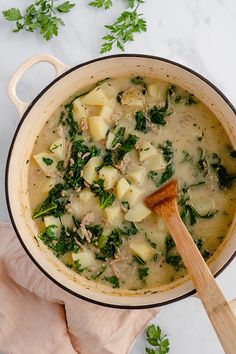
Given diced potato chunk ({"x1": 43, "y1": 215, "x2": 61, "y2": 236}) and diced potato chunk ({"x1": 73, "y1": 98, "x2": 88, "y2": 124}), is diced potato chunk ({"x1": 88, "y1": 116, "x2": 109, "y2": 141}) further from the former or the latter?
diced potato chunk ({"x1": 43, "y1": 215, "x2": 61, "y2": 236})

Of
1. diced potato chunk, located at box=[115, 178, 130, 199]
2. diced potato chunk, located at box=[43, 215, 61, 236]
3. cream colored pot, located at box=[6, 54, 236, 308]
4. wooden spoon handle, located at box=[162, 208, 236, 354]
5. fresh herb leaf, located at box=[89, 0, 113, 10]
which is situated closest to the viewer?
wooden spoon handle, located at box=[162, 208, 236, 354]

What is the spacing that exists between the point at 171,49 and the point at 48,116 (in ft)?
2.22

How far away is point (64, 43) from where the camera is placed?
3152 mm

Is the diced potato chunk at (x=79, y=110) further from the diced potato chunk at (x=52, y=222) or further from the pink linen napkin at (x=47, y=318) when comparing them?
the pink linen napkin at (x=47, y=318)

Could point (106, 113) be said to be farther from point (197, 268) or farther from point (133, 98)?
point (197, 268)

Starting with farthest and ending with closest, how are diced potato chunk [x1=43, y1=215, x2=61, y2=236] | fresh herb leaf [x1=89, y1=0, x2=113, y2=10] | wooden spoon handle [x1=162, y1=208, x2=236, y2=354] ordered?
fresh herb leaf [x1=89, y1=0, x2=113, y2=10] < diced potato chunk [x1=43, y1=215, x2=61, y2=236] < wooden spoon handle [x1=162, y1=208, x2=236, y2=354]

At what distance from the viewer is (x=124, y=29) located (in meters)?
3.04

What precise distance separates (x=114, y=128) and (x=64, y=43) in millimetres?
558

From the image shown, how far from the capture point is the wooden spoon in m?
2.37

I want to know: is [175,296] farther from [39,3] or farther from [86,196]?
[39,3]

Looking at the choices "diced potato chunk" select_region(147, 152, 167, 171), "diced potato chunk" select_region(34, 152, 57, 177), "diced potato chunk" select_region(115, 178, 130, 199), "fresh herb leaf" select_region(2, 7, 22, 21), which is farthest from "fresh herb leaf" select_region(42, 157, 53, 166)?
"fresh herb leaf" select_region(2, 7, 22, 21)

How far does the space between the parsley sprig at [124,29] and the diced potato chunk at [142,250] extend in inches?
35.7

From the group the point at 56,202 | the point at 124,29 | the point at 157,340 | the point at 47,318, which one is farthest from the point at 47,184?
the point at 157,340

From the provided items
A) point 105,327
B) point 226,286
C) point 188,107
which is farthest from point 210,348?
point 188,107
